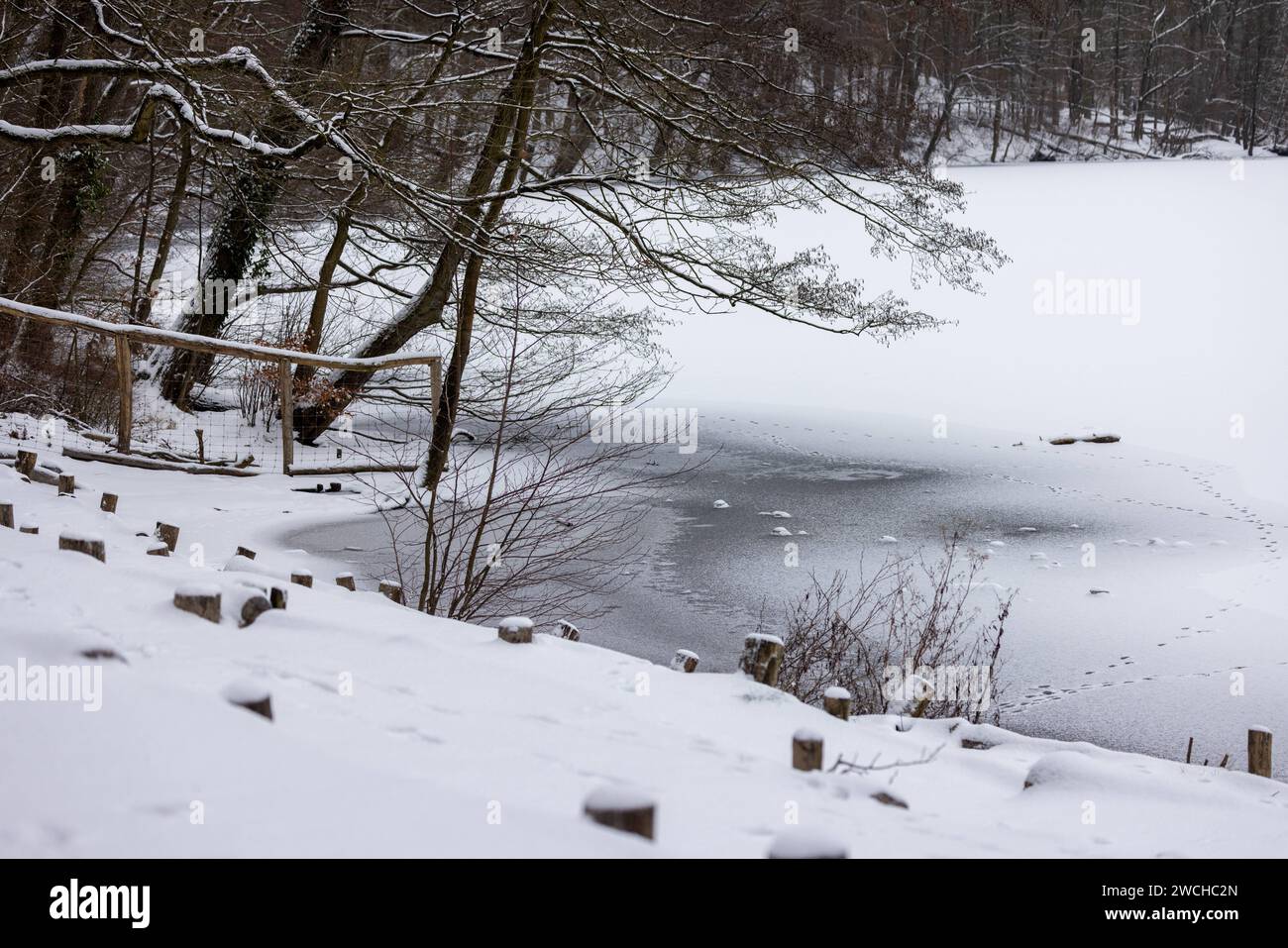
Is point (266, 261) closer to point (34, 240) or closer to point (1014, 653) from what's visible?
point (34, 240)

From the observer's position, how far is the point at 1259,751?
389 cm

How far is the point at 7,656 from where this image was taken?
2.40 metres

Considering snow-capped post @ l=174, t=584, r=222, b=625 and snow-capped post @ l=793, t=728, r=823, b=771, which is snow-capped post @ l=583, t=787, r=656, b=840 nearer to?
snow-capped post @ l=793, t=728, r=823, b=771

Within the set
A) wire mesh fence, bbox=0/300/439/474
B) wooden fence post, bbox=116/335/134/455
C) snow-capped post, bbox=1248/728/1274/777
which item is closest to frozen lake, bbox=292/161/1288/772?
snow-capped post, bbox=1248/728/1274/777

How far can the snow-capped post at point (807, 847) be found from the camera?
5.60 ft

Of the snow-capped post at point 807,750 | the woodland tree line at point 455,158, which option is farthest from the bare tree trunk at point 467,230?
the snow-capped post at point 807,750

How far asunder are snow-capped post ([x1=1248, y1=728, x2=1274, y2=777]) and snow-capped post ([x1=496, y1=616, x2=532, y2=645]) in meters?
2.54

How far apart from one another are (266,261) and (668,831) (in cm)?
1188

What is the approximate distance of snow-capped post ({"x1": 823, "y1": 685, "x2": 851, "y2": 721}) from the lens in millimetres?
3335

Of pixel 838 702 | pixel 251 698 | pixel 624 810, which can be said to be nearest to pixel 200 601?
pixel 251 698

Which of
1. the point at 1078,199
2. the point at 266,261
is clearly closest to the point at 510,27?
the point at 266,261

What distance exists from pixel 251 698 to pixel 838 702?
5.96 ft

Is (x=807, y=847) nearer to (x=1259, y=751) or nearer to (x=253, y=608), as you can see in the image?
(x=253, y=608)

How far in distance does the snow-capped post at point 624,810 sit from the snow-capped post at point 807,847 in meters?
0.21
